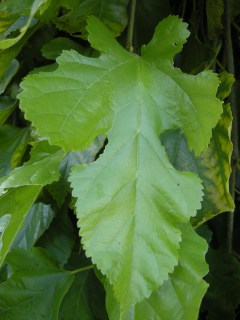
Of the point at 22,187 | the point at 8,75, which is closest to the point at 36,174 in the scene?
the point at 22,187

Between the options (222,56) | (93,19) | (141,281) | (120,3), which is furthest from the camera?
(222,56)

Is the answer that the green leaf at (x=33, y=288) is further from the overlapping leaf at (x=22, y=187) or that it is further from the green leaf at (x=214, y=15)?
the green leaf at (x=214, y=15)

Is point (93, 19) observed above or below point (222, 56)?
above

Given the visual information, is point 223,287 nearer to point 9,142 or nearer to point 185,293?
point 185,293

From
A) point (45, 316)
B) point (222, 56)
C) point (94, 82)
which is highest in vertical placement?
point (94, 82)

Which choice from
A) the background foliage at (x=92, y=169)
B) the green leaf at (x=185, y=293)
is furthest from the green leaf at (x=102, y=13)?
the green leaf at (x=185, y=293)

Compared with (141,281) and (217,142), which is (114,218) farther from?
(217,142)

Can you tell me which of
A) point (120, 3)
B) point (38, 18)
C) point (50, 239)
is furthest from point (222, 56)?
point (50, 239)

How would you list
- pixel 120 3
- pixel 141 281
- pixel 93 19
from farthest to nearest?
pixel 120 3 → pixel 93 19 → pixel 141 281
